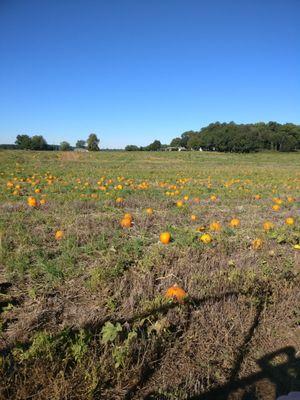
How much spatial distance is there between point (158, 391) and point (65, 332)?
37.9 inches

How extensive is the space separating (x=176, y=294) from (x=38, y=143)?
3010 inches

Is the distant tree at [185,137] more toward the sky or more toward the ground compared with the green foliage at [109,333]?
more toward the sky

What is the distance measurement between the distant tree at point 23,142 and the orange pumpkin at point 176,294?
74.8 meters

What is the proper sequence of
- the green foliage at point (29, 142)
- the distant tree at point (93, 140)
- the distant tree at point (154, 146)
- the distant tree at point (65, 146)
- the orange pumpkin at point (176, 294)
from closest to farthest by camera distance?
the orange pumpkin at point (176, 294) < the green foliage at point (29, 142) < the distant tree at point (65, 146) < the distant tree at point (93, 140) < the distant tree at point (154, 146)

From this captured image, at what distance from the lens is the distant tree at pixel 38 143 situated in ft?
240

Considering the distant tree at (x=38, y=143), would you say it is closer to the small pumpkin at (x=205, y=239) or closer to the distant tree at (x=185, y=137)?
the distant tree at (x=185, y=137)

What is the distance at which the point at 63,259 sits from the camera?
4.63 meters

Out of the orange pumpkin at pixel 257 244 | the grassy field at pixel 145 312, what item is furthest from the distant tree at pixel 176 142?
the orange pumpkin at pixel 257 244

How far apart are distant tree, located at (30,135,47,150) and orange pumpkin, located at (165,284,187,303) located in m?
74.7

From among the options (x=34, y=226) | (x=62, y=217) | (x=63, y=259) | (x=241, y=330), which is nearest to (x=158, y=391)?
(x=241, y=330)

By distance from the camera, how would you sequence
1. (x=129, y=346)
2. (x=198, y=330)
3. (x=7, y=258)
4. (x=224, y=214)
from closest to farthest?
(x=129, y=346) → (x=198, y=330) → (x=7, y=258) → (x=224, y=214)

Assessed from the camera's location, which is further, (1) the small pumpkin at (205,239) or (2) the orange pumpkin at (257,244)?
(1) the small pumpkin at (205,239)

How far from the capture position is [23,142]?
73.0m

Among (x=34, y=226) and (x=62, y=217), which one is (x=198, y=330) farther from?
(x=62, y=217)
